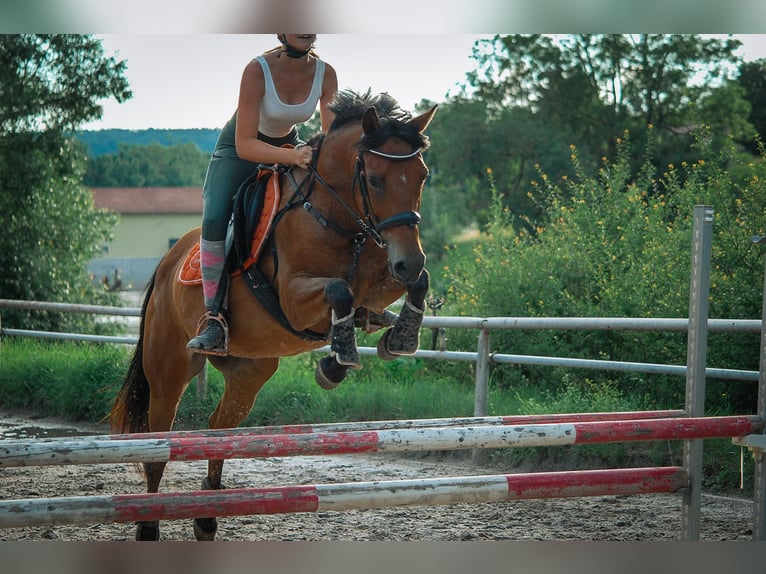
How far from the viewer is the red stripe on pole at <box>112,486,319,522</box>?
2.75 m

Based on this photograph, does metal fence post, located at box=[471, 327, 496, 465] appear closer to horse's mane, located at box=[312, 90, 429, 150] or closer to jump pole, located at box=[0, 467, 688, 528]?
horse's mane, located at box=[312, 90, 429, 150]

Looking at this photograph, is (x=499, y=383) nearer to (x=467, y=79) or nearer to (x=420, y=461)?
(x=420, y=461)

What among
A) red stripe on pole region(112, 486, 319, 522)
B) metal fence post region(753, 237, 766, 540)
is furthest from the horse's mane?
→ red stripe on pole region(112, 486, 319, 522)

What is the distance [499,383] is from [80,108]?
884cm

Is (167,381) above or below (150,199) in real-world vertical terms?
below

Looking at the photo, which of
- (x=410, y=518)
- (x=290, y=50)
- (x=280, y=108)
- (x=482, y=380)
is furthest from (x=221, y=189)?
(x=482, y=380)

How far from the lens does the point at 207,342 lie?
4039 millimetres

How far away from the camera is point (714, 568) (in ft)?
10.7

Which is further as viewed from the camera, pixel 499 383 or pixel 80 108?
pixel 80 108

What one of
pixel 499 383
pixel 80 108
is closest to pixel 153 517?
pixel 499 383

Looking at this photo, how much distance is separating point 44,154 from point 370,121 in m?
11.3

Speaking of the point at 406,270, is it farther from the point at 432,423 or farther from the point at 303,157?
the point at 303,157

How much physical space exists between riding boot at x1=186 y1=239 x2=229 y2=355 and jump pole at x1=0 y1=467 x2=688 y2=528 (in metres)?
1.19

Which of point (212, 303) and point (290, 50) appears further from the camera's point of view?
point (212, 303)
